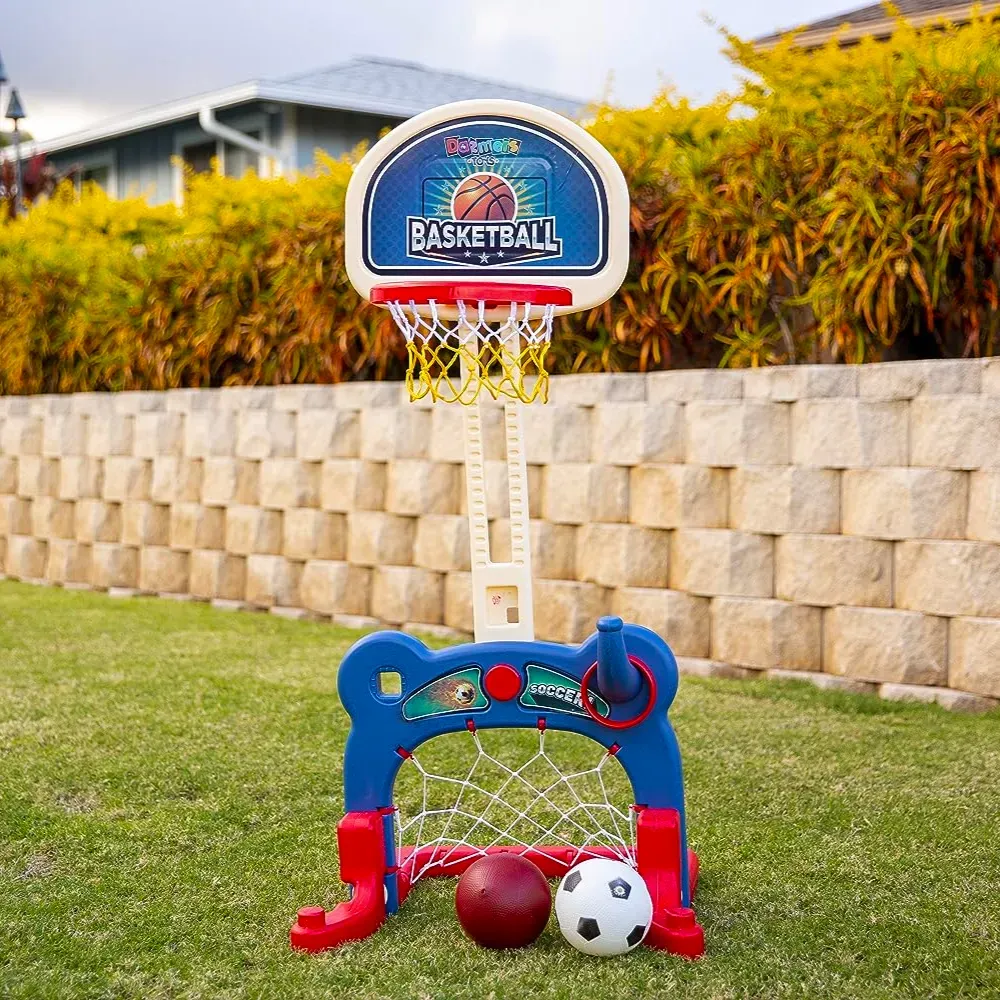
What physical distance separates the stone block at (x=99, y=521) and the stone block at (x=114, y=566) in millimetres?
56

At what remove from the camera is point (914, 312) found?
4902 millimetres

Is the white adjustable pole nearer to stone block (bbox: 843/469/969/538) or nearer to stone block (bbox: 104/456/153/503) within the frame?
stone block (bbox: 843/469/969/538)

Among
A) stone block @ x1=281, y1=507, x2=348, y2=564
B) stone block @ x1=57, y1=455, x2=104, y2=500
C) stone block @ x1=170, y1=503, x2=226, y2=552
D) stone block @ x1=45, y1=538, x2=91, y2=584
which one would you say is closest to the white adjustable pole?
stone block @ x1=281, y1=507, x2=348, y2=564

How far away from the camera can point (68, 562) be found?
777 centimetres

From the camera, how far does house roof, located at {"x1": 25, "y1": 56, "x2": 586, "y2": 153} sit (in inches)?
531

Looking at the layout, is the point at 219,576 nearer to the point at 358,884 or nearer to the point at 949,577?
the point at 949,577

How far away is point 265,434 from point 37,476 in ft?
7.49

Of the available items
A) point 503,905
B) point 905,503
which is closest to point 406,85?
point 905,503

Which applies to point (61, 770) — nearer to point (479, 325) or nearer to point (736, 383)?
point (479, 325)

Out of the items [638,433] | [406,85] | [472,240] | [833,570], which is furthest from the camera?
[406,85]

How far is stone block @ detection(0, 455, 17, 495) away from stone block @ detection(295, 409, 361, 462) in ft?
9.28

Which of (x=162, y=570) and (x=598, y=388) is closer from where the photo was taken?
(x=598, y=388)

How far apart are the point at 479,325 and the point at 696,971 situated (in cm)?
148

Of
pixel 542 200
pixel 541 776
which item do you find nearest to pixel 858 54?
pixel 542 200
